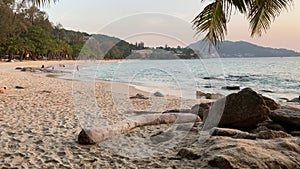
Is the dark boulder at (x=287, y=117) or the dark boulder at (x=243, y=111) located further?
the dark boulder at (x=243, y=111)

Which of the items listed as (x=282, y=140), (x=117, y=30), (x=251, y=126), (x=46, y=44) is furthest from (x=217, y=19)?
(x=46, y=44)

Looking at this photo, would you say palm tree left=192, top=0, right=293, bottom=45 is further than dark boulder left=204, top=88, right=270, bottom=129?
No

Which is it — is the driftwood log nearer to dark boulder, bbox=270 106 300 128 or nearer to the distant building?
the distant building

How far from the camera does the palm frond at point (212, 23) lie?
465 centimetres

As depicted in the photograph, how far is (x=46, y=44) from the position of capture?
7194cm

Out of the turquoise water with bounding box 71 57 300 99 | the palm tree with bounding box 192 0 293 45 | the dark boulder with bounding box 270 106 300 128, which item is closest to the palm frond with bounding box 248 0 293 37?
the palm tree with bounding box 192 0 293 45

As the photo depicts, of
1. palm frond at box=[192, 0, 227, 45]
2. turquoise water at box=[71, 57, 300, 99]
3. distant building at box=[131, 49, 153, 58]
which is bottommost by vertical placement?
turquoise water at box=[71, 57, 300, 99]

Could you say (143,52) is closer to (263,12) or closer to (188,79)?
(263,12)

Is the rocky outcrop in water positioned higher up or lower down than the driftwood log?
higher up

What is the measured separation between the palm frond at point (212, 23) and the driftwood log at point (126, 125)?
235cm

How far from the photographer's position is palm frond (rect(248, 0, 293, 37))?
4.42 metres

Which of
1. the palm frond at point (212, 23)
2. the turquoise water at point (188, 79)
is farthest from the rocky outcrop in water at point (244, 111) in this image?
the palm frond at point (212, 23)

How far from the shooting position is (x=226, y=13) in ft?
14.8

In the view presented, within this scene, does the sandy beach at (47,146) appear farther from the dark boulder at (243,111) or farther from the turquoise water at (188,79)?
the turquoise water at (188,79)
